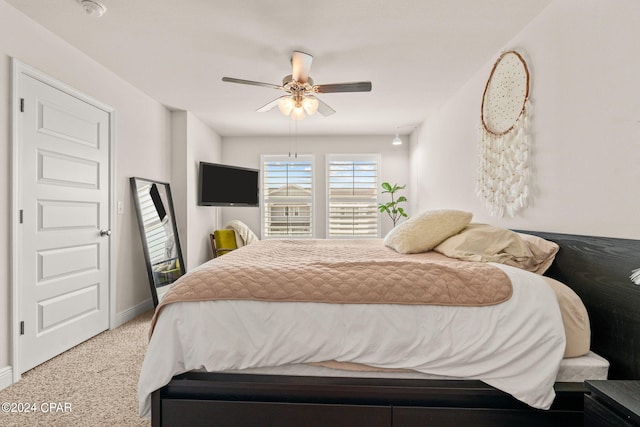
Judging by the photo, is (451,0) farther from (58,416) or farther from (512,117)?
(58,416)

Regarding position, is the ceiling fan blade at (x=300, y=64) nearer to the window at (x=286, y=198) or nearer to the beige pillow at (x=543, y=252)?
the beige pillow at (x=543, y=252)

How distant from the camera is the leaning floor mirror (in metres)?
3.42

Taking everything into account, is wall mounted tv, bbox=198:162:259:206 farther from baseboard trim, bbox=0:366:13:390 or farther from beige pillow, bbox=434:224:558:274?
beige pillow, bbox=434:224:558:274

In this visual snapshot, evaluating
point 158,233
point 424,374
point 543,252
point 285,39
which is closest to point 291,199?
point 158,233

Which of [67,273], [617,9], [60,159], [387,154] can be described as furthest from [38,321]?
[387,154]

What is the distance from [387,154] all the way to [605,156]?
13.0ft

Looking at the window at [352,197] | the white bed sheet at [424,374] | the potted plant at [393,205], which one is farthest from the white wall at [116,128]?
the potted plant at [393,205]

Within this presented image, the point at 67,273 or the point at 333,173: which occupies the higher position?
the point at 333,173

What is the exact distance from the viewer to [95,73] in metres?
2.82

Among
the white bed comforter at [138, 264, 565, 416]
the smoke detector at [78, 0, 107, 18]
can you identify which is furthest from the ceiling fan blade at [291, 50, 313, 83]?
Answer: the white bed comforter at [138, 264, 565, 416]

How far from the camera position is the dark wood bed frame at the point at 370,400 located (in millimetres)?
1269

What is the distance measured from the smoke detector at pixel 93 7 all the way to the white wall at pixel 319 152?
348 cm

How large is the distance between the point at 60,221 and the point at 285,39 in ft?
7.31

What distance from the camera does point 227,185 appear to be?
490 centimetres
